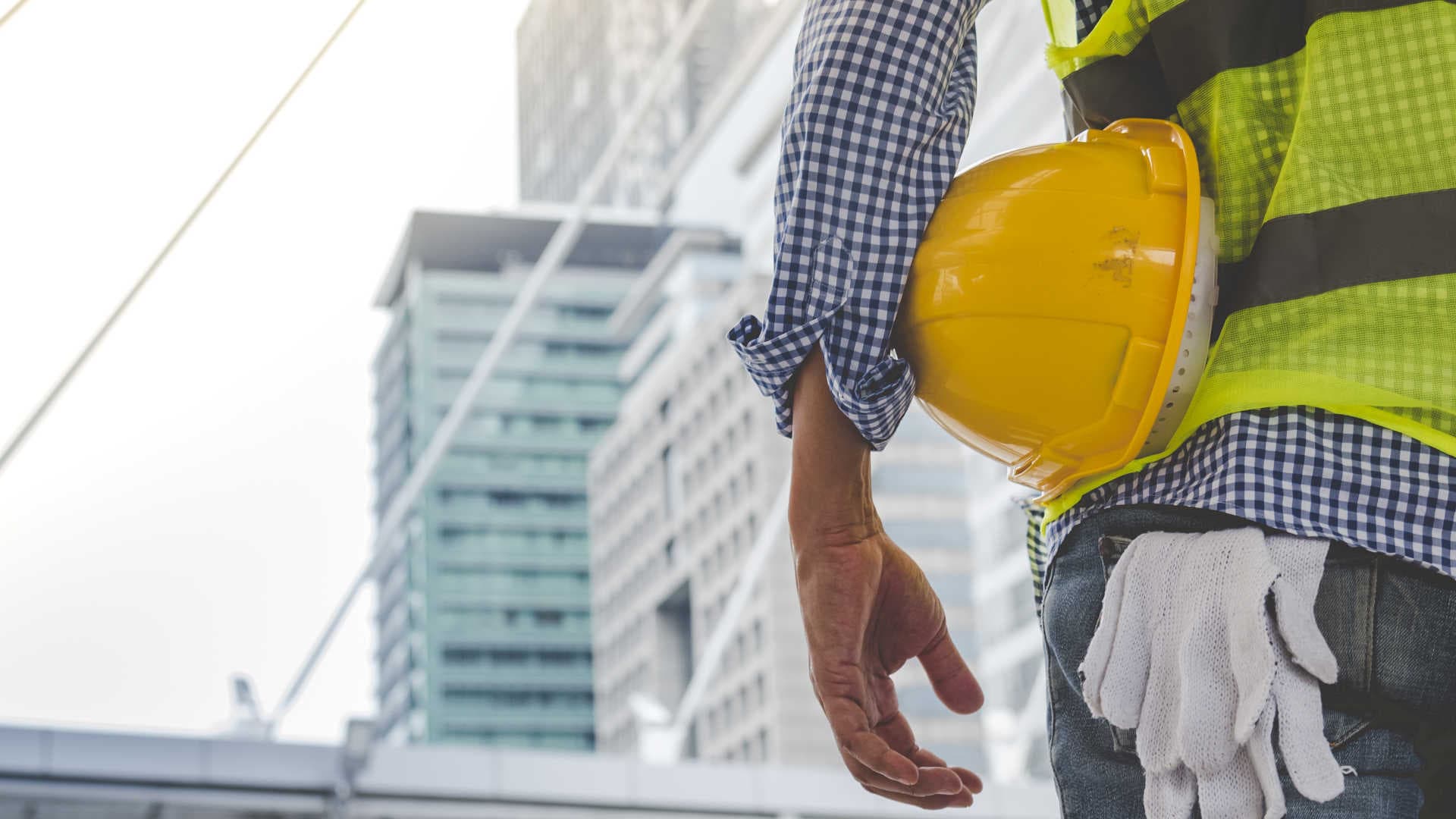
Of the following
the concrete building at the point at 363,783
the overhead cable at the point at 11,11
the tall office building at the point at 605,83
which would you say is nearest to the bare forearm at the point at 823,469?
the overhead cable at the point at 11,11

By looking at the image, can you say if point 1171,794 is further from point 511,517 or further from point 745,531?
point 511,517

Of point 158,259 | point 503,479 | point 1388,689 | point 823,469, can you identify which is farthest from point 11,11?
point 503,479

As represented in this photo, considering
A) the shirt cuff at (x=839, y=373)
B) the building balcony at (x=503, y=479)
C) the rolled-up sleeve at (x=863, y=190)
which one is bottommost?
the building balcony at (x=503, y=479)

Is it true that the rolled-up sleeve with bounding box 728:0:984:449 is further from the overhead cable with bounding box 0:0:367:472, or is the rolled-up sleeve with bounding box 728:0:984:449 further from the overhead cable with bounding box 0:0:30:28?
the overhead cable with bounding box 0:0:367:472

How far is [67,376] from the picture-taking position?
4.22 meters

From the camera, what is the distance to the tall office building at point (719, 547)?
1977 inches

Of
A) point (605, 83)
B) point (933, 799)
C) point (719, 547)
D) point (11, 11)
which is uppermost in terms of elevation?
point (605, 83)

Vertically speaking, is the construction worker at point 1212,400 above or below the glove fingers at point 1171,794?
above

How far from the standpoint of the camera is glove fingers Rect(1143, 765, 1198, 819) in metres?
0.77

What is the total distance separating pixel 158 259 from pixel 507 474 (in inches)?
2515

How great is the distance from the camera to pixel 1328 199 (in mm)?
772

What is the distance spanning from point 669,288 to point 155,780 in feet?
185

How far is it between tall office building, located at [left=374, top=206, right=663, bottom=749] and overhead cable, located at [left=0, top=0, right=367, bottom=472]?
60.8m

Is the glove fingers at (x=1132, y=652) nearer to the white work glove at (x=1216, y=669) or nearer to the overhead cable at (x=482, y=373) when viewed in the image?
the white work glove at (x=1216, y=669)
